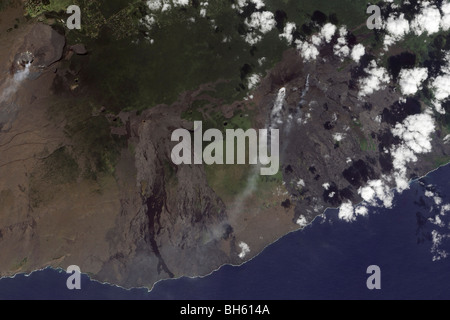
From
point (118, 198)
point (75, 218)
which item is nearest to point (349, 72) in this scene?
point (118, 198)

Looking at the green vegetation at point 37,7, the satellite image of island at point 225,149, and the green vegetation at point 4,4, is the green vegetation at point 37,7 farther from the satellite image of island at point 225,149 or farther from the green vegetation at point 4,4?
the green vegetation at point 4,4

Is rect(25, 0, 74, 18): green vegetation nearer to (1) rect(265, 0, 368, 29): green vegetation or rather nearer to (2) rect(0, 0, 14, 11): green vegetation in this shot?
(2) rect(0, 0, 14, 11): green vegetation

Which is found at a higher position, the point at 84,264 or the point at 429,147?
the point at 429,147

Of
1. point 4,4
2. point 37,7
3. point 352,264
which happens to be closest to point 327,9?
point 352,264

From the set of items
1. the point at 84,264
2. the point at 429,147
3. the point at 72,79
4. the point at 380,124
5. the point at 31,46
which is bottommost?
the point at 84,264

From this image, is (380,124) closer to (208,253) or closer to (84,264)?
(208,253)

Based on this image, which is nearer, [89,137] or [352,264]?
[89,137]

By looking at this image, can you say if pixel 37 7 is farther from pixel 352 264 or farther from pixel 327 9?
pixel 352 264
